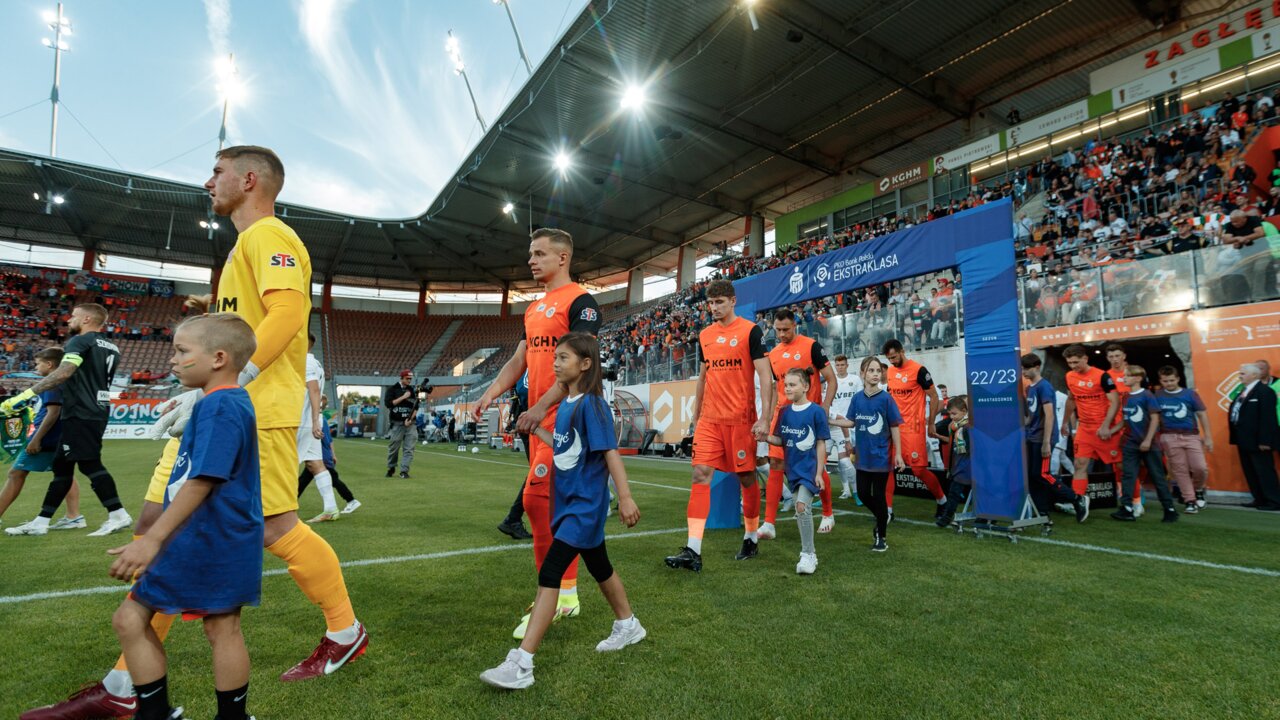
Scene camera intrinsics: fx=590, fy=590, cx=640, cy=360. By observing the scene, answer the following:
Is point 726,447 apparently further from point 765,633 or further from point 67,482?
point 67,482

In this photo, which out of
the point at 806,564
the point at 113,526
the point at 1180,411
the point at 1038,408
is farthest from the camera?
the point at 1180,411

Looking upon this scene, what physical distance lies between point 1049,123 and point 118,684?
2335cm

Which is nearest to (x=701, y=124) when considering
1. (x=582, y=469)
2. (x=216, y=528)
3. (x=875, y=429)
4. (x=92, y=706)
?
(x=875, y=429)

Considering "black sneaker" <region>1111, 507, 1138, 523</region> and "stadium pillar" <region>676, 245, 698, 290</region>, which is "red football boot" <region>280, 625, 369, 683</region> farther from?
"stadium pillar" <region>676, 245, 698, 290</region>

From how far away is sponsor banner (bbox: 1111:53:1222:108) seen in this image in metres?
15.6

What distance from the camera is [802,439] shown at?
4785 mm

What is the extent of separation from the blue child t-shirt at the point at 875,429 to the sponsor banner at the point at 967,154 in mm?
18401

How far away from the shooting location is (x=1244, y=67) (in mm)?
15172

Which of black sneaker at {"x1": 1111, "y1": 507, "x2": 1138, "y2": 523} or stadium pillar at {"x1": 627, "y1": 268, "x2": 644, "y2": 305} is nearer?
black sneaker at {"x1": 1111, "y1": 507, "x2": 1138, "y2": 523}

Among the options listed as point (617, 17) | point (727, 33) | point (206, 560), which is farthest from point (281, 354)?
point (727, 33)

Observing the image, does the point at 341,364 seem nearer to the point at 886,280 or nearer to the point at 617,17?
the point at 617,17

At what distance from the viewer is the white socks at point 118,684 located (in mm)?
2055

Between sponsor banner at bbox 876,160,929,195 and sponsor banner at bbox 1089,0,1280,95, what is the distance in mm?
5236


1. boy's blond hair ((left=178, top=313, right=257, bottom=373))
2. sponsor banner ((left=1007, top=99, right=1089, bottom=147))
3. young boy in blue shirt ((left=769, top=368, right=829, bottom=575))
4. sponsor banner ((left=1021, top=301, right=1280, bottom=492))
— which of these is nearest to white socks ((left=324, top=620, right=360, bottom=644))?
boy's blond hair ((left=178, top=313, right=257, bottom=373))
